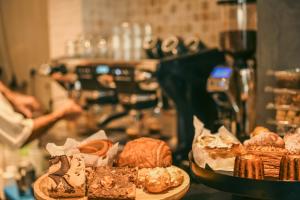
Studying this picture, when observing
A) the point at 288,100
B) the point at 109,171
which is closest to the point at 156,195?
the point at 109,171

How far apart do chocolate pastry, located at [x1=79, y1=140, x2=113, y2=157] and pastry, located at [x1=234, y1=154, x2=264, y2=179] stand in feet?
1.25

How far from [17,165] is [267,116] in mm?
1766

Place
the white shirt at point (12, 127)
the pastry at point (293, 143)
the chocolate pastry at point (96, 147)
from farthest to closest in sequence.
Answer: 1. the white shirt at point (12, 127)
2. the chocolate pastry at point (96, 147)
3. the pastry at point (293, 143)

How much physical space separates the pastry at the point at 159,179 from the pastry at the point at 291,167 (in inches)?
10.4

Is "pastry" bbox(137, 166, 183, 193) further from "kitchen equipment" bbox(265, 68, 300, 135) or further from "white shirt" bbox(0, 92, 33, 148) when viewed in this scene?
"white shirt" bbox(0, 92, 33, 148)

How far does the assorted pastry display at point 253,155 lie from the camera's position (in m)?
1.09

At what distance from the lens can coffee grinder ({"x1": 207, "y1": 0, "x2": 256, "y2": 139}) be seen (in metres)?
2.00

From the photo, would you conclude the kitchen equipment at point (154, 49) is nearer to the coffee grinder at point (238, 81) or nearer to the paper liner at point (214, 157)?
the coffee grinder at point (238, 81)

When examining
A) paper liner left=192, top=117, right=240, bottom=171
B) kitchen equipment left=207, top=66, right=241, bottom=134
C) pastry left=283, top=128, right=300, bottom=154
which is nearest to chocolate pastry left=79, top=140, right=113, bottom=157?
paper liner left=192, top=117, right=240, bottom=171

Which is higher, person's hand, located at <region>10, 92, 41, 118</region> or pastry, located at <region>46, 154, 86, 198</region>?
pastry, located at <region>46, 154, 86, 198</region>

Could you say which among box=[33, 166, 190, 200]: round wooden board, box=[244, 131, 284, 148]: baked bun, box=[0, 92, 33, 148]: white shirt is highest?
box=[244, 131, 284, 148]: baked bun

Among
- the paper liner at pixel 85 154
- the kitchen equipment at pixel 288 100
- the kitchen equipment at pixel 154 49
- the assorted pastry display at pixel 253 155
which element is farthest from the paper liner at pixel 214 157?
the kitchen equipment at pixel 154 49

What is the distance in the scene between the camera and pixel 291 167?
3.53 ft

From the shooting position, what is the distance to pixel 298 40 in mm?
1786
